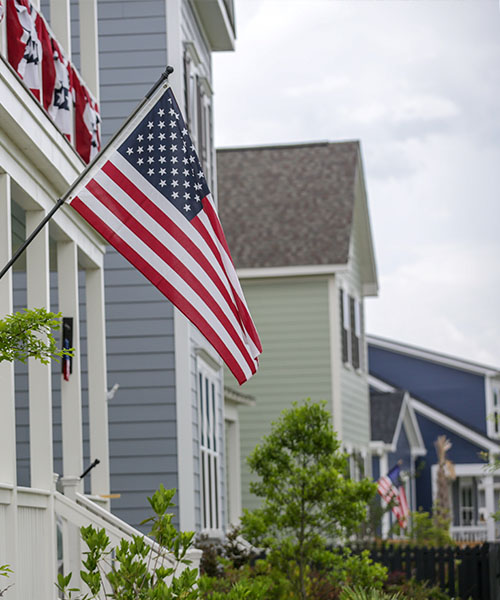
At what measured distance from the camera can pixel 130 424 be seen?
1602 cm

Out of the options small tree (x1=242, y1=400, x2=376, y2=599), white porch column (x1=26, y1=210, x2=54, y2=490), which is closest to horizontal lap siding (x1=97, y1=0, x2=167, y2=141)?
small tree (x1=242, y1=400, x2=376, y2=599)

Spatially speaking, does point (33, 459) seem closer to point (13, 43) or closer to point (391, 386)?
point (13, 43)

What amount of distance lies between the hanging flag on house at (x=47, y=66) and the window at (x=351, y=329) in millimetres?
17012

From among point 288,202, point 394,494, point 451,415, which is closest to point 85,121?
point 288,202

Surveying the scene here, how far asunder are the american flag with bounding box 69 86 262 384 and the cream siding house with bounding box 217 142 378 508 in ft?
59.3

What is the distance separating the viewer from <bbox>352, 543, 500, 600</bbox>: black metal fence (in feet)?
60.0

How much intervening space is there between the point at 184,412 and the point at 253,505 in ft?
33.5

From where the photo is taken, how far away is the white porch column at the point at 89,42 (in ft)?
38.3

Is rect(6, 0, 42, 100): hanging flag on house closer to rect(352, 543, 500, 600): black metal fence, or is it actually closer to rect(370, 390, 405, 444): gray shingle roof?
rect(352, 543, 500, 600): black metal fence

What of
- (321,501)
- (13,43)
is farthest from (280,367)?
(13,43)

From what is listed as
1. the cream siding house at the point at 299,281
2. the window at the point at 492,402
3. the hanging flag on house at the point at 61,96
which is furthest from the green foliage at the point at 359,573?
the window at the point at 492,402

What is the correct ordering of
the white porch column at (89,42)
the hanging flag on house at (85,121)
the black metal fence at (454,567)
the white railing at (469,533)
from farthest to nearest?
the white railing at (469,533) < the black metal fence at (454,567) < the white porch column at (89,42) < the hanging flag on house at (85,121)

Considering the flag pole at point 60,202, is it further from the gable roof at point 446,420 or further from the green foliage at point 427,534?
the gable roof at point 446,420

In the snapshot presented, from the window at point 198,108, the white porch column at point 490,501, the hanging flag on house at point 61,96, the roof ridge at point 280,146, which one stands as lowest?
the white porch column at point 490,501
